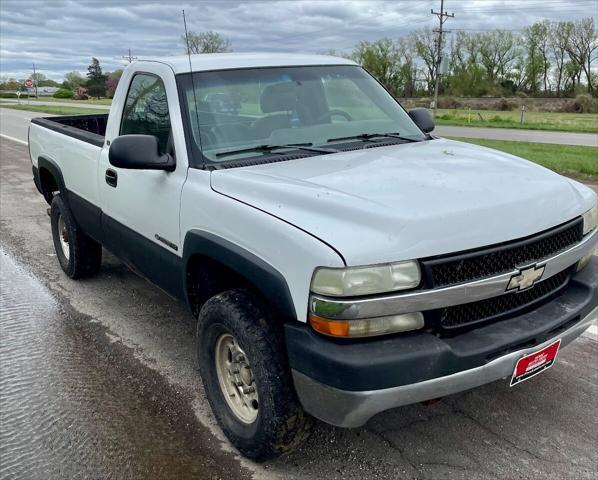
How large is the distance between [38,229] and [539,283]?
638 centimetres

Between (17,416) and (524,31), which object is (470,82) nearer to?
(524,31)

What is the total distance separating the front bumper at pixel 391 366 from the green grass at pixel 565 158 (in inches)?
354

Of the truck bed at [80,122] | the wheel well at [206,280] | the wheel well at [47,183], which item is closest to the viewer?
the wheel well at [206,280]

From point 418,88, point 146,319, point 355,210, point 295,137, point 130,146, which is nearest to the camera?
point 355,210

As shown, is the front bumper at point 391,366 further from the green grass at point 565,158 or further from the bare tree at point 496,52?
the bare tree at point 496,52

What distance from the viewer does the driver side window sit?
3.63 m

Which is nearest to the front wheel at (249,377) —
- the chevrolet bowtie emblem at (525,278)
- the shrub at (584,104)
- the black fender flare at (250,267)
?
the black fender flare at (250,267)

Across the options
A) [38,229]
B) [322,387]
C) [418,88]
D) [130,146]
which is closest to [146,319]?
[130,146]

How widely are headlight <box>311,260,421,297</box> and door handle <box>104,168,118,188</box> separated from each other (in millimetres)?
2216

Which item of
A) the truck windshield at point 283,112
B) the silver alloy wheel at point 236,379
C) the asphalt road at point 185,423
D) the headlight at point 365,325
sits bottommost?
the asphalt road at point 185,423

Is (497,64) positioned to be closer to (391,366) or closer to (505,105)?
(505,105)

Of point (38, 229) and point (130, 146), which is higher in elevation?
point (130, 146)

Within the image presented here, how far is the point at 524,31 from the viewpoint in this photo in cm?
7088

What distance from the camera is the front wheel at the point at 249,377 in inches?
102
